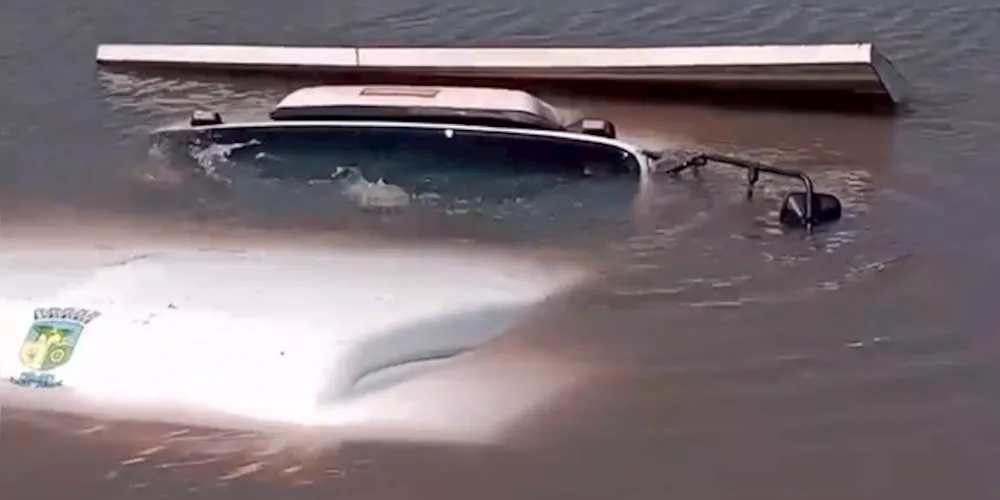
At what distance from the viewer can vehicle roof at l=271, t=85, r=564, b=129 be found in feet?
29.1

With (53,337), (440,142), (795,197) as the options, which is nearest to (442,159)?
(440,142)

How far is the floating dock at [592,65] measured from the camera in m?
9.98

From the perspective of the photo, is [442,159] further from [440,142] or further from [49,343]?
[49,343]

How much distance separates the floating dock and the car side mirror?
1771mm

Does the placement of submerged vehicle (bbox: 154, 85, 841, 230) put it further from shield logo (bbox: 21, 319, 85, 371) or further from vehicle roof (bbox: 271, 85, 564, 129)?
shield logo (bbox: 21, 319, 85, 371)

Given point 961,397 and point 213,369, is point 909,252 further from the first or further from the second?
point 213,369

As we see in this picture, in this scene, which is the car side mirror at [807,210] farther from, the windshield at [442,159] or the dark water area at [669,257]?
the windshield at [442,159]

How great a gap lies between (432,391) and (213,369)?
0.88 m

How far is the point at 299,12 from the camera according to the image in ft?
41.3

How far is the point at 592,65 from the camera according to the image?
34.6 feet

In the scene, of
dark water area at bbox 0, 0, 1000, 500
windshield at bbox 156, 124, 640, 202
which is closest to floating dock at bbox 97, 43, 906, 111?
dark water area at bbox 0, 0, 1000, 500

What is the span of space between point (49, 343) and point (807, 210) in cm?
390

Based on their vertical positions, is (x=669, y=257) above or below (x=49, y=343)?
above

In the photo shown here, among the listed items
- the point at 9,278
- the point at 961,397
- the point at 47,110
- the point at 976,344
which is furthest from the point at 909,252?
the point at 47,110
